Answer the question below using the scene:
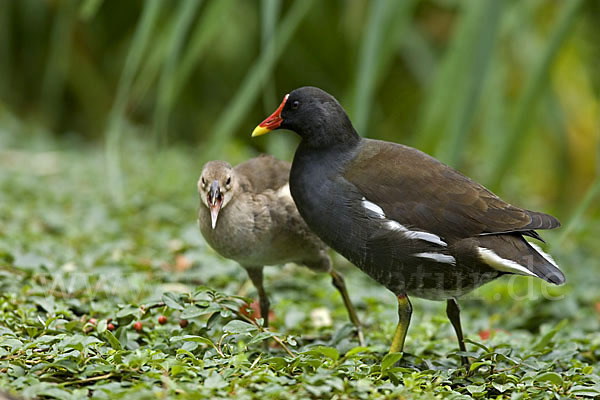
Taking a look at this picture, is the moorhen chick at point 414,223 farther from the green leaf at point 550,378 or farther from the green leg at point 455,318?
the green leaf at point 550,378

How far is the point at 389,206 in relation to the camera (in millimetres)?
2936

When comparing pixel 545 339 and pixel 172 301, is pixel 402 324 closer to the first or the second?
pixel 545 339

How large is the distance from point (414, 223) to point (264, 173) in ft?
2.82

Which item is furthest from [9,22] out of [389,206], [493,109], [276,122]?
[389,206]

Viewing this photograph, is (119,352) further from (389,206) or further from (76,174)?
(76,174)

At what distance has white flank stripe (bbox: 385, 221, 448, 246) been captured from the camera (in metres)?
2.87

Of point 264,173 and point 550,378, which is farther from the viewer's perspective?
point 264,173

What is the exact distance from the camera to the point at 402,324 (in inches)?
116

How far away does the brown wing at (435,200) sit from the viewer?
2898 mm

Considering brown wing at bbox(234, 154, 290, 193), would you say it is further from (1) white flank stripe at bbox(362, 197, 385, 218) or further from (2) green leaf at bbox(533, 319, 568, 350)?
(2) green leaf at bbox(533, 319, 568, 350)

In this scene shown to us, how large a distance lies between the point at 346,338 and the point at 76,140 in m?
5.10

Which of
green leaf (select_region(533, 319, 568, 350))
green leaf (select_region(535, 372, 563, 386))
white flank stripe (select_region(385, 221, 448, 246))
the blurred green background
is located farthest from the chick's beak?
the blurred green background

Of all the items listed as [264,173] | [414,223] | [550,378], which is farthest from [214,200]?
[550,378]

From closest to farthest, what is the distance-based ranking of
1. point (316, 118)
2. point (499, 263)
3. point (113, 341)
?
point (113, 341) → point (499, 263) → point (316, 118)
